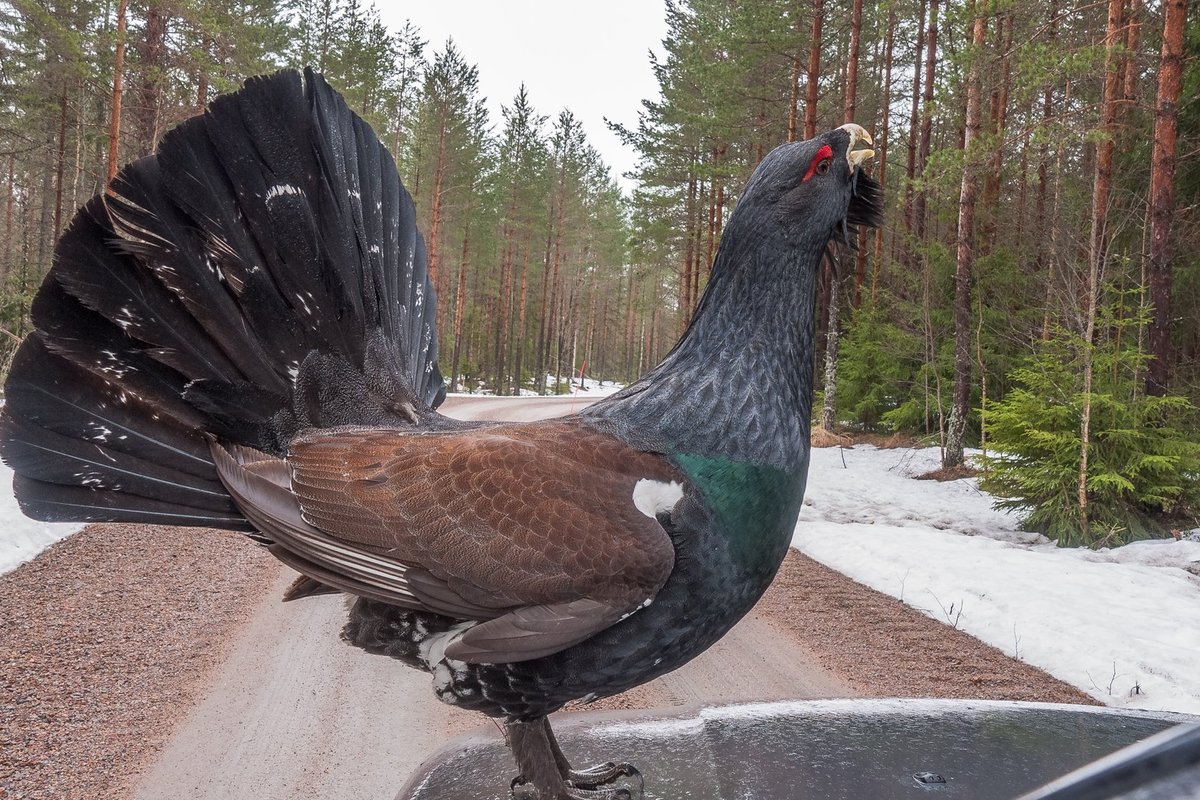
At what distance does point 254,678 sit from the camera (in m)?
4.63

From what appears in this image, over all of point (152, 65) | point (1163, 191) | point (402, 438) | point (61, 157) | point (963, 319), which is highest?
point (152, 65)

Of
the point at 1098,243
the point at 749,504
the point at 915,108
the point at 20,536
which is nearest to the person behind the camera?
the point at 749,504

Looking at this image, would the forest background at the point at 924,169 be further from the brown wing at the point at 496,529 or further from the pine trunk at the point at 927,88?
the brown wing at the point at 496,529

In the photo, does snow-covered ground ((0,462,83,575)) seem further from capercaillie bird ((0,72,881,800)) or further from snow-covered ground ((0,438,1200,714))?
capercaillie bird ((0,72,881,800))

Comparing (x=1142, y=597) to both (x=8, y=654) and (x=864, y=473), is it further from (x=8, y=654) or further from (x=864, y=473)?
(x=8, y=654)

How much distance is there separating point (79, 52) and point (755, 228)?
1671 centimetres

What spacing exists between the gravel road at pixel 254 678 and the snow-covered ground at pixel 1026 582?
13.6 inches

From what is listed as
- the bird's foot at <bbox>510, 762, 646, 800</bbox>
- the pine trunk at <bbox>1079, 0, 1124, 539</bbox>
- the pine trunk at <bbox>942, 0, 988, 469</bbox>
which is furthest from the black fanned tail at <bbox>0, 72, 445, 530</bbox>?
the pine trunk at <bbox>942, 0, 988, 469</bbox>

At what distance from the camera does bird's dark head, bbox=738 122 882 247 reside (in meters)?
1.94

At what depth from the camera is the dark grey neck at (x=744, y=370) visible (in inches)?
71.6

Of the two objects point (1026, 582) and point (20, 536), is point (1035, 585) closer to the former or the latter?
point (1026, 582)

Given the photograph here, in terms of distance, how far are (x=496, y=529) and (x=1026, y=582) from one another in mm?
7025

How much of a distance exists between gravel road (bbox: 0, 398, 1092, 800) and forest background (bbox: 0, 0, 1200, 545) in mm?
2234

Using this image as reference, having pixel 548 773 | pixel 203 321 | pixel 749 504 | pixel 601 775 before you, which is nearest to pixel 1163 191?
pixel 749 504
